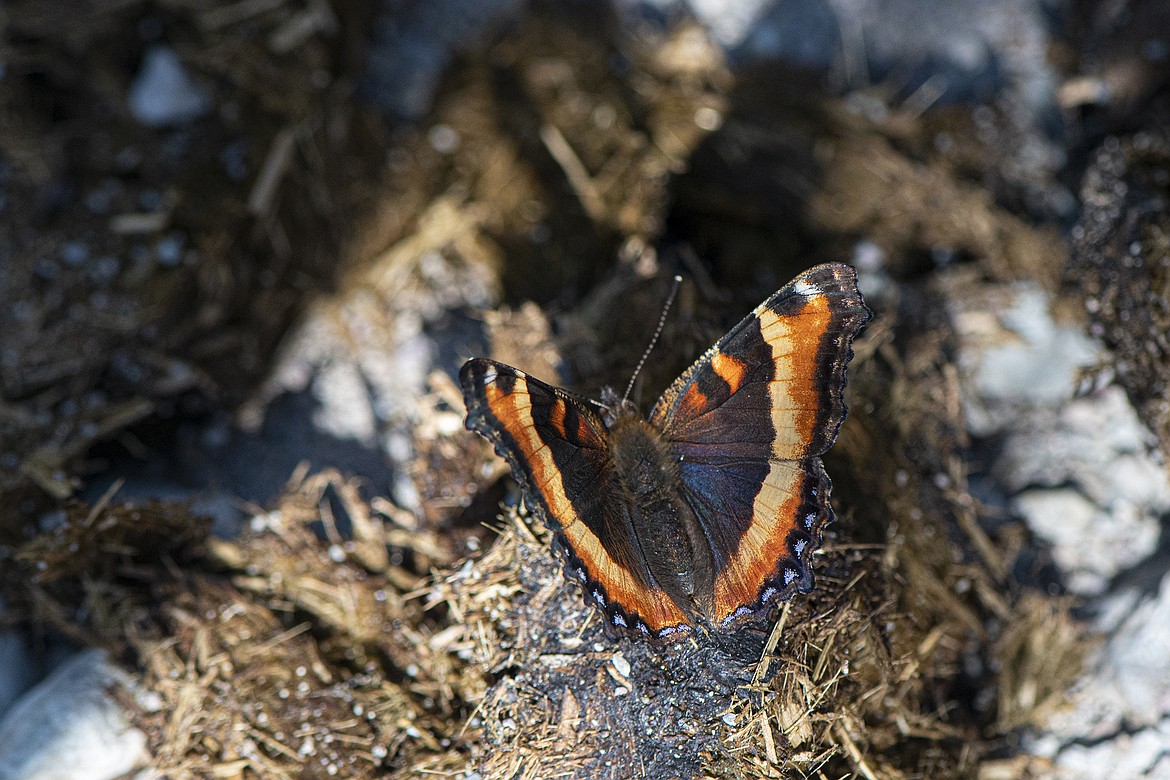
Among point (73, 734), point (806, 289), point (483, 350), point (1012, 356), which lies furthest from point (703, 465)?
point (73, 734)

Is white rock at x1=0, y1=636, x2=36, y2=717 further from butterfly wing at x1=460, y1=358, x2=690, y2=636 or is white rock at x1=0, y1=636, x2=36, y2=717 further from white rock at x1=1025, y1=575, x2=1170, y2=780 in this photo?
white rock at x1=1025, y1=575, x2=1170, y2=780

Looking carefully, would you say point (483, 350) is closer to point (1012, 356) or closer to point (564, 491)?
point (564, 491)

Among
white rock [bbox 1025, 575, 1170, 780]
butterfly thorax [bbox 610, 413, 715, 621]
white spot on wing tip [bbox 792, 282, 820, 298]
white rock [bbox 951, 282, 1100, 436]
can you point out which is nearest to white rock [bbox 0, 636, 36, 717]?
butterfly thorax [bbox 610, 413, 715, 621]

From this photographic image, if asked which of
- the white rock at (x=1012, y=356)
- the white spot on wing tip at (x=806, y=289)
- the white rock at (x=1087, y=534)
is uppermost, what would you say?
the white spot on wing tip at (x=806, y=289)

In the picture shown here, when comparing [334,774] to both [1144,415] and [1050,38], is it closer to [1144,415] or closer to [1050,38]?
[1144,415]

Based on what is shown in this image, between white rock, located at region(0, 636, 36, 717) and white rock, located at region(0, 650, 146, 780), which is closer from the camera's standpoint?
white rock, located at region(0, 650, 146, 780)

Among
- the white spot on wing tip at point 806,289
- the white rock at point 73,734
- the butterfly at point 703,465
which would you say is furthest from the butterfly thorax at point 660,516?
the white rock at point 73,734

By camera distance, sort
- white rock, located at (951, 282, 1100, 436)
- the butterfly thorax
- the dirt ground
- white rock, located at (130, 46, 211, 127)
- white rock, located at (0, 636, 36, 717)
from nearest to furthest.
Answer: the butterfly thorax < the dirt ground < white rock, located at (0, 636, 36, 717) < white rock, located at (951, 282, 1100, 436) < white rock, located at (130, 46, 211, 127)

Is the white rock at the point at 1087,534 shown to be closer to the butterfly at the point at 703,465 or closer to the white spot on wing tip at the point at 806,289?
the butterfly at the point at 703,465
